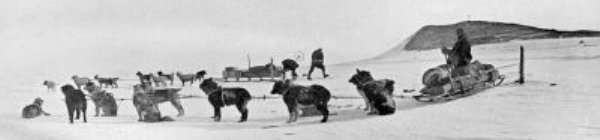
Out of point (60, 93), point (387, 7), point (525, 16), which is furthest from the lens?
point (60, 93)

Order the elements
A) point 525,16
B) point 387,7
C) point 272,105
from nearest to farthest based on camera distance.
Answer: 1. point 525,16
2. point 387,7
3. point 272,105

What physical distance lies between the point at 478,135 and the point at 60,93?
140 cm

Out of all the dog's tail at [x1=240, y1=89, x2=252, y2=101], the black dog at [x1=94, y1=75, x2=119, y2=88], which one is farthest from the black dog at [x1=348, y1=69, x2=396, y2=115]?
the black dog at [x1=94, y1=75, x2=119, y2=88]

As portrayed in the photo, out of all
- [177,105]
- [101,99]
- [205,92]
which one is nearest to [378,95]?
[205,92]

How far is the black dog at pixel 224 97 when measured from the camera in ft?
7.27

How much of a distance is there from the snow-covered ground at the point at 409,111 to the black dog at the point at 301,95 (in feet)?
0.11

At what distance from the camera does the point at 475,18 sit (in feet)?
6.12

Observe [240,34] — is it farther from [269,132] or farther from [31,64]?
[31,64]

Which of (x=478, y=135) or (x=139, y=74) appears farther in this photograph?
(x=139, y=74)

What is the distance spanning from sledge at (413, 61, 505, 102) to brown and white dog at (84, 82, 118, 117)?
0.94 metres

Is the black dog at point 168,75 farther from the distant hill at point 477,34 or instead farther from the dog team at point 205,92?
the distant hill at point 477,34

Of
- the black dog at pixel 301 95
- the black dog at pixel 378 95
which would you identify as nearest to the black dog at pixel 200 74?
the black dog at pixel 301 95

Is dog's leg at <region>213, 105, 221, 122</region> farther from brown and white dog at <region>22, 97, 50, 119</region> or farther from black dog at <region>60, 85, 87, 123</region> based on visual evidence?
brown and white dog at <region>22, 97, 50, 119</region>

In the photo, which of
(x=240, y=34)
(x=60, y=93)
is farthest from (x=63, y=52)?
(x=240, y=34)
